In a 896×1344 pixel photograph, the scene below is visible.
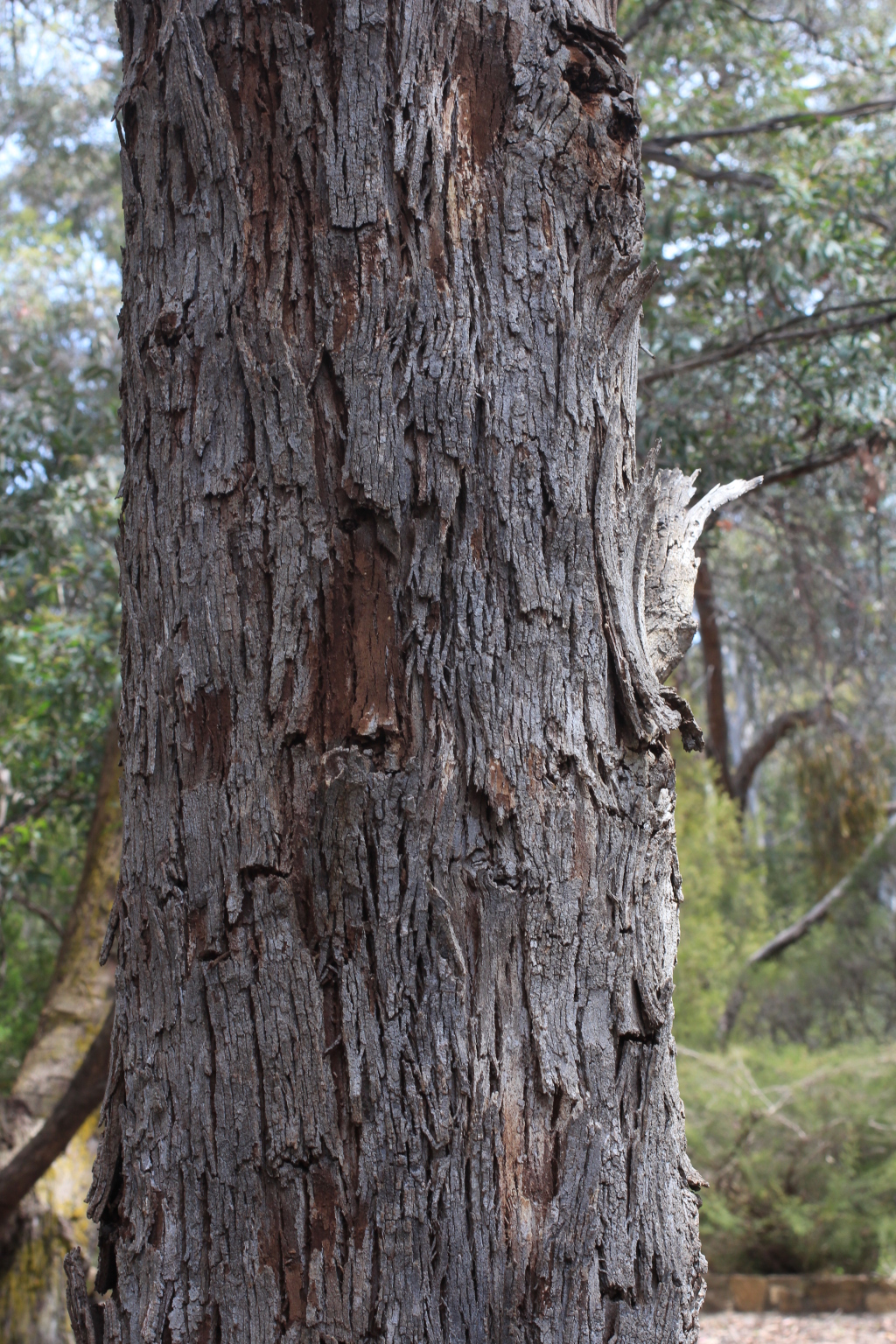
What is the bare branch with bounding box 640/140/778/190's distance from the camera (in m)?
5.63

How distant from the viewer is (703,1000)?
9031 millimetres

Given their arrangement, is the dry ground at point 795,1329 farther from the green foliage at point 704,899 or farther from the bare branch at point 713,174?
the bare branch at point 713,174

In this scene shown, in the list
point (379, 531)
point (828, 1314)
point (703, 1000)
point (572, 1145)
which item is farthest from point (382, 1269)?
point (703, 1000)

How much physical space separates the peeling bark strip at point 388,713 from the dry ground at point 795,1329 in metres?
6.75

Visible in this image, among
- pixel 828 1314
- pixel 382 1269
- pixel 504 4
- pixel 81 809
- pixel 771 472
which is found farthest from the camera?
pixel 828 1314

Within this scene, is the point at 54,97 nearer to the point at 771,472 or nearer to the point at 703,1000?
the point at 771,472

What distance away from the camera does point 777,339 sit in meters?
5.11

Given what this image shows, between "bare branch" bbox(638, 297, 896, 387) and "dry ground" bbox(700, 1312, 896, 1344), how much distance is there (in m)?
5.78

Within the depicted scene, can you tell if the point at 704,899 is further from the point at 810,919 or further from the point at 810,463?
the point at 810,463

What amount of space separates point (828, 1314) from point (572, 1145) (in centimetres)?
762

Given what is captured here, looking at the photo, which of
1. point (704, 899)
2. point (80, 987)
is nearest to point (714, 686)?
point (704, 899)

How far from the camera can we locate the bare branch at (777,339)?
484 cm

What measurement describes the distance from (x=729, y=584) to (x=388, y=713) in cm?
1074

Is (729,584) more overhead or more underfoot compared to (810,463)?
more overhead
